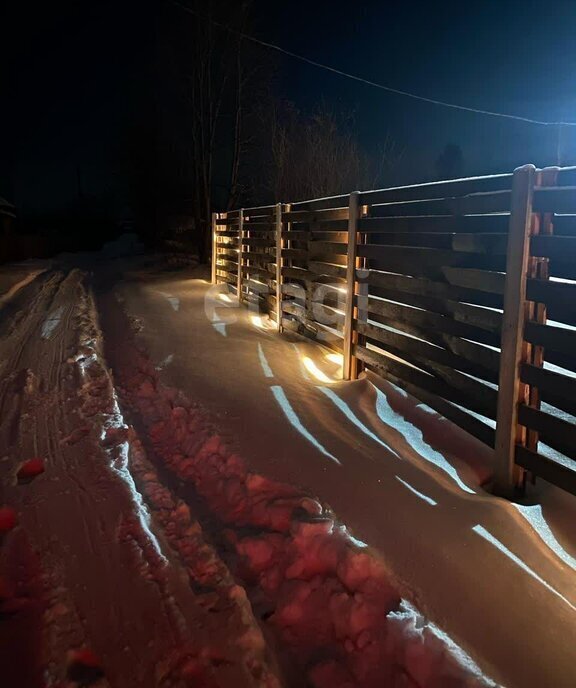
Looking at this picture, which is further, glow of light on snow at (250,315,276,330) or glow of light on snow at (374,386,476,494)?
glow of light on snow at (250,315,276,330)

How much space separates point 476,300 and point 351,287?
222 centimetres

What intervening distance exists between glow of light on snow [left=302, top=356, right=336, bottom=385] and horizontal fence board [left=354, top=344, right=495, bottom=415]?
0.45 meters

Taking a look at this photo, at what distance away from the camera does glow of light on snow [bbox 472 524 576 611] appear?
278 cm

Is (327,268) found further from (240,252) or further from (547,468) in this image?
(240,252)

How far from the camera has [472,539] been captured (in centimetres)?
319

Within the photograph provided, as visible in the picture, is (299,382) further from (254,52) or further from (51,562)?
(254,52)

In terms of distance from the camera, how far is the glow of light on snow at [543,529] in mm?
3074

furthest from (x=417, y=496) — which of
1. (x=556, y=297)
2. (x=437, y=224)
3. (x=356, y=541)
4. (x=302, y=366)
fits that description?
(x=302, y=366)

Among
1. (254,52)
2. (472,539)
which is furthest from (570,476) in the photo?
(254,52)

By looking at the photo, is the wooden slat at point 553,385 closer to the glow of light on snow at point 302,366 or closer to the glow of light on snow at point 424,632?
the glow of light on snow at point 424,632

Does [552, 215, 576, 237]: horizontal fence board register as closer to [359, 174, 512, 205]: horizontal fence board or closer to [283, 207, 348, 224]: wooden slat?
[359, 174, 512, 205]: horizontal fence board

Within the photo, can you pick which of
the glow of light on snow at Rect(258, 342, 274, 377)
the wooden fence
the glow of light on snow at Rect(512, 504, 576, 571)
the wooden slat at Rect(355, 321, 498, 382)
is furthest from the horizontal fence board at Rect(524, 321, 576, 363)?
the glow of light on snow at Rect(258, 342, 274, 377)

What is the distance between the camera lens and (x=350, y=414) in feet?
17.0

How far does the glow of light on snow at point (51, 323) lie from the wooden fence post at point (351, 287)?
5429 millimetres
